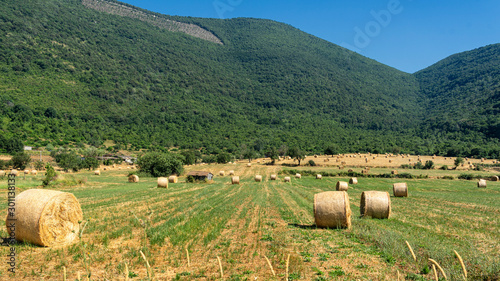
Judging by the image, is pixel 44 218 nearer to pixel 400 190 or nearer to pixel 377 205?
pixel 377 205

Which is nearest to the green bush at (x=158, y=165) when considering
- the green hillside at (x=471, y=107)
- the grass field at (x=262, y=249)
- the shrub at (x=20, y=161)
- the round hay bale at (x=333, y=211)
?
the shrub at (x=20, y=161)

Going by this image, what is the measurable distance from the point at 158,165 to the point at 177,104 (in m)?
89.3

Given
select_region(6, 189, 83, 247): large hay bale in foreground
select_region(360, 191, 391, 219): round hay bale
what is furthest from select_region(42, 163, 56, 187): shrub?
select_region(360, 191, 391, 219): round hay bale

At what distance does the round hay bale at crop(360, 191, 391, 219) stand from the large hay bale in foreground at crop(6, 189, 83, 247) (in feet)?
46.3

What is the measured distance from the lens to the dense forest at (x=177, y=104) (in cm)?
10006

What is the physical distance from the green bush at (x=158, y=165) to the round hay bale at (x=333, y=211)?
51.1 m

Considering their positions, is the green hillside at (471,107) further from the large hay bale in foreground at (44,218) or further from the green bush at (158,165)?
the large hay bale in foreground at (44,218)

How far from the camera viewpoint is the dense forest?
100062 mm

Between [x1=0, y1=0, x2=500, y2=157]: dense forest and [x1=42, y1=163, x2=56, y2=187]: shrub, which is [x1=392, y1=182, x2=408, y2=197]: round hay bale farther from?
[x1=0, y1=0, x2=500, y2=157]: dense forest

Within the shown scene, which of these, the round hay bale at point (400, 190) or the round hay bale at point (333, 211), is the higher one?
the round hay bale at point (333, 211)

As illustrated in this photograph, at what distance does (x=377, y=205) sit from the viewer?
16.4 metres

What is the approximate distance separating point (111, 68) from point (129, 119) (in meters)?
45.2

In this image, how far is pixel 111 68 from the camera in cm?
15000

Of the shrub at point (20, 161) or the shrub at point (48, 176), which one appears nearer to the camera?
the shrub at point (48, 176)
